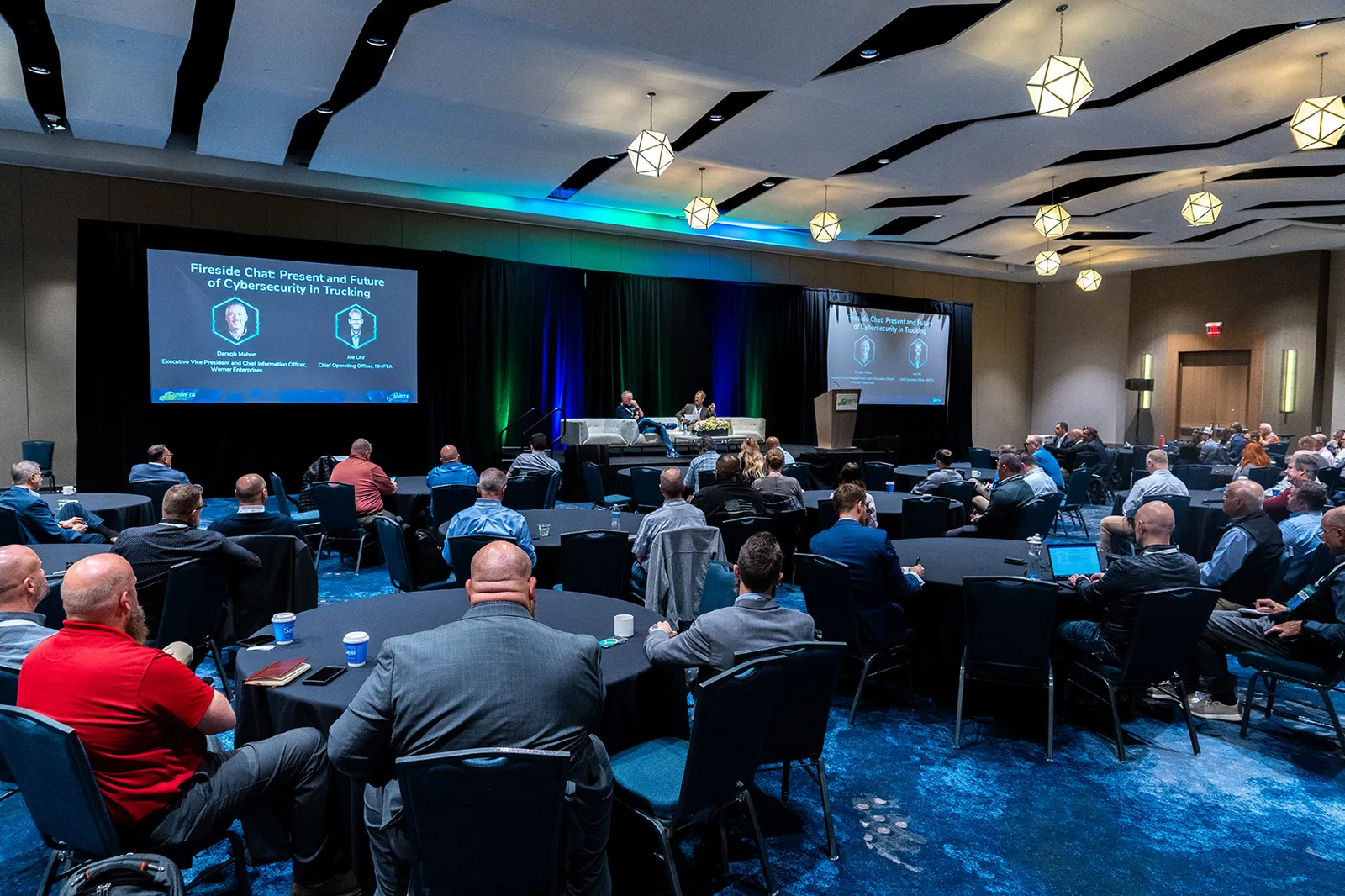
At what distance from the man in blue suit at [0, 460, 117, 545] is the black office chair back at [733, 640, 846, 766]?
15.4 feet

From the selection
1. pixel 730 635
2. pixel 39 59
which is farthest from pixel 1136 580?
pixel 39 59

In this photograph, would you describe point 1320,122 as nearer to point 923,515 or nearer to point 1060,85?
point 1060,85

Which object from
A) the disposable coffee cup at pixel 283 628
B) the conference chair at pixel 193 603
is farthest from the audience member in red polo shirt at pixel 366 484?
the disposable coffee cup at pixel 283 628

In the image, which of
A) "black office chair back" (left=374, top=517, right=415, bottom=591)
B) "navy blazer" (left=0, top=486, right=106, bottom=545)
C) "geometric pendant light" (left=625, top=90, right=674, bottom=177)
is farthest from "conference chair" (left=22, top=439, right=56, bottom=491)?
"geometric pendant light" (left=625, top=90, right=674, bottom=177)

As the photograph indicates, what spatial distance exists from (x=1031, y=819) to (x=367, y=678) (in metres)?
2.51

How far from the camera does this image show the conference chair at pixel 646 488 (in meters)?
8.22

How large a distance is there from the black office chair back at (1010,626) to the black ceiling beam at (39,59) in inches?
303

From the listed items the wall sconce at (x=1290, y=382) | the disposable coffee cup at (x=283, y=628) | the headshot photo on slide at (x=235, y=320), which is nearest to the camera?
the disposable coffee cup at (x=283, y=628)

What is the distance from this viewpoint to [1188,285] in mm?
17391

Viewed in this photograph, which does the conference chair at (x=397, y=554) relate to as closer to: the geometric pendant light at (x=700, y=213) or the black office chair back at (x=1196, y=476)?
the geometric pendant light at (x=700, y=213)

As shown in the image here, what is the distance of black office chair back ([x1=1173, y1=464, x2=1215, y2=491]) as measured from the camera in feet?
31.1

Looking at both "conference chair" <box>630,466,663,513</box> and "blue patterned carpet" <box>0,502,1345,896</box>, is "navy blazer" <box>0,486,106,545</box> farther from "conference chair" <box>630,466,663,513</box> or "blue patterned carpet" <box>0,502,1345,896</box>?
"conference chair" <box>630,466,663,513</box>

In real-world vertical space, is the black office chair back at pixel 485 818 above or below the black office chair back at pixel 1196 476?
below

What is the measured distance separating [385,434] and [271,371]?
1806mm
